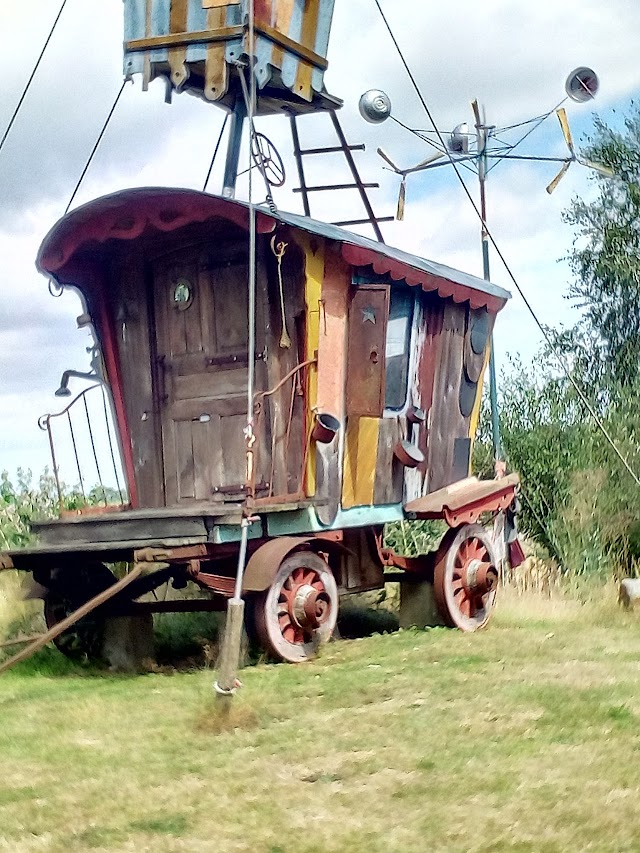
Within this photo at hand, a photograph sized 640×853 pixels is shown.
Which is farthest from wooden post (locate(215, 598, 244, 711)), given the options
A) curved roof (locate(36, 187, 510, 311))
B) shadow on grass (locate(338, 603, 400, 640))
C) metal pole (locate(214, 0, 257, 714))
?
shadow on grass (locate(338, 603, 400, 640))

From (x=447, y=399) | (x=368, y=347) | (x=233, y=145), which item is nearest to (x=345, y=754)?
(x=368, y=347)

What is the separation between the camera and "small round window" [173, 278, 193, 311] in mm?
9742

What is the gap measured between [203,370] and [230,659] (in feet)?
11.7

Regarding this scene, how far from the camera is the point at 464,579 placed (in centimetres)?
998

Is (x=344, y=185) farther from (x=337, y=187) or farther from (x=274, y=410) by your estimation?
(x=274, y=410)

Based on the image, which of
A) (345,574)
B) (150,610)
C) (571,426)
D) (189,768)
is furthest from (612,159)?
(189,768)

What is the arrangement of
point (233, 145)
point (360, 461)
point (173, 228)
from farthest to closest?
point (233, 145)
point (360, 461)
point (173, 228)

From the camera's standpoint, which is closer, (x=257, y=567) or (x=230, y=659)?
(x=230, y=659)

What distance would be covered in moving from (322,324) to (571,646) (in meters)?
3.16

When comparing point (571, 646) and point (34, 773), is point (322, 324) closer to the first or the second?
point (571, 646)

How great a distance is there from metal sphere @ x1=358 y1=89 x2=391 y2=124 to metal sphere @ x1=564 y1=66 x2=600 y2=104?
2305mm

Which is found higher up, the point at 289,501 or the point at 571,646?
the point at 289,501

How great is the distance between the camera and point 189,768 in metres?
5.86

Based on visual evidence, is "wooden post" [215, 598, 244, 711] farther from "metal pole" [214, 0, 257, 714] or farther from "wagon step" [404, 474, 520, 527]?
"wagon step" [404, 474, 520, 527]
